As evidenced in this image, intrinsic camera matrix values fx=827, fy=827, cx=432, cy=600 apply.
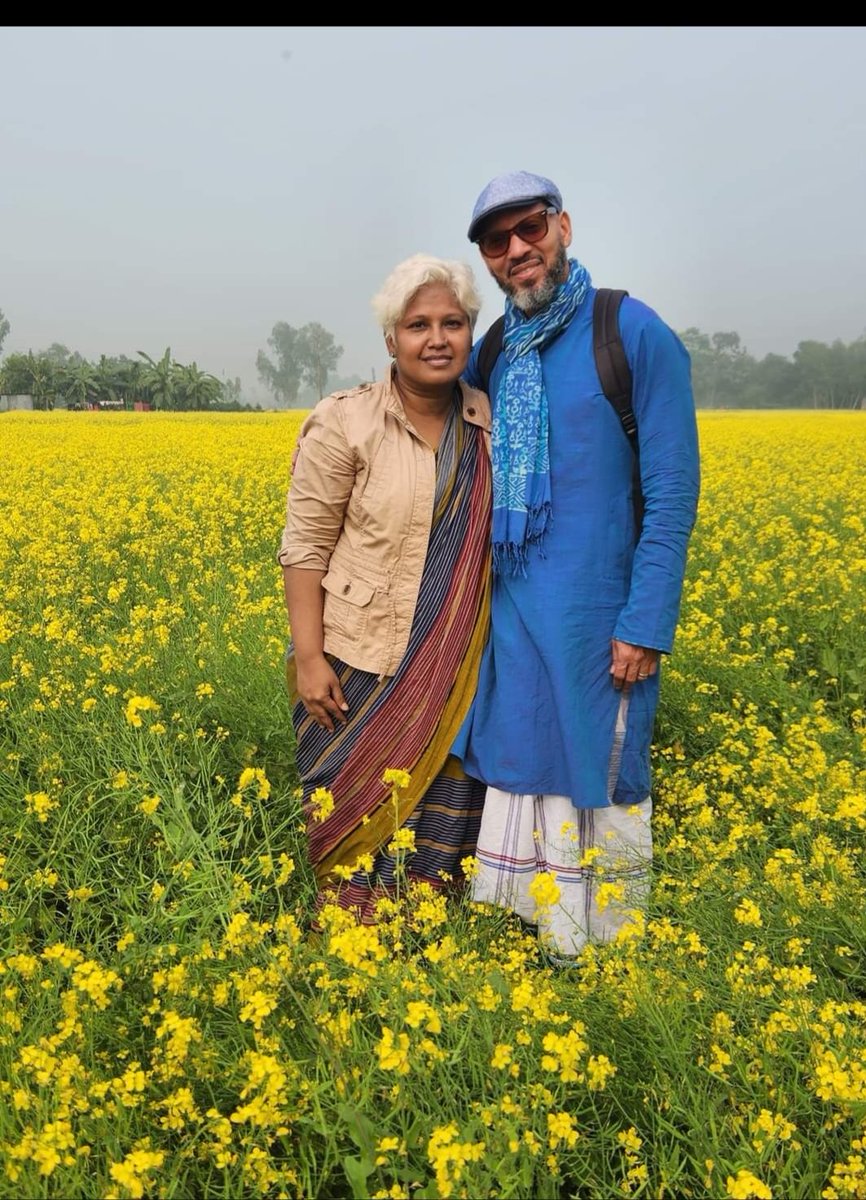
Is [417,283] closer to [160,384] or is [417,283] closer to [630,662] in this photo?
[630,662]

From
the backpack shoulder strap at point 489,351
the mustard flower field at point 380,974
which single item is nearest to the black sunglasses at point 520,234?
the backpack shoulder strap at point 489,351

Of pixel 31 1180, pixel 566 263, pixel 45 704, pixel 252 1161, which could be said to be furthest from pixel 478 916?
pixel 45 704

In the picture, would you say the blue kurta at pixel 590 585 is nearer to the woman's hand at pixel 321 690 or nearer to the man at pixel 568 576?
the man at pixel 568 576

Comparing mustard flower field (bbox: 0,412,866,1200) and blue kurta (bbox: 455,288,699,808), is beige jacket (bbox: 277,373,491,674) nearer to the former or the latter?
blue kurta (bbox: 455,288,699,808)

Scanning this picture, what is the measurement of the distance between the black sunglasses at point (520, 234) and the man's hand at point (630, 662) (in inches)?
35.7

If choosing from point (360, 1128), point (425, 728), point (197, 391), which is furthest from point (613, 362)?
point (197, 391)

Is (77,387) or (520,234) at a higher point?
(77,387)

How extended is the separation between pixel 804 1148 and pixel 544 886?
0.58 m

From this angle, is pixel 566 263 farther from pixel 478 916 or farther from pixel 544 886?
pixel 478 916

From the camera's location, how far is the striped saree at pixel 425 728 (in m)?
2.00

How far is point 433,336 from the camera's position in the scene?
5.97ft

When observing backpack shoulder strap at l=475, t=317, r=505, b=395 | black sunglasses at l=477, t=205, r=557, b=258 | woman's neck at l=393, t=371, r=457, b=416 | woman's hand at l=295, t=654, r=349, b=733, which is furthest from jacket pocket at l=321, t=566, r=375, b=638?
black sunglasses at l=477, t=205, r=557, b=258

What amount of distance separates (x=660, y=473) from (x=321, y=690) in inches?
38.4

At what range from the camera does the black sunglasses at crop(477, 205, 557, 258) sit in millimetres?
1788
